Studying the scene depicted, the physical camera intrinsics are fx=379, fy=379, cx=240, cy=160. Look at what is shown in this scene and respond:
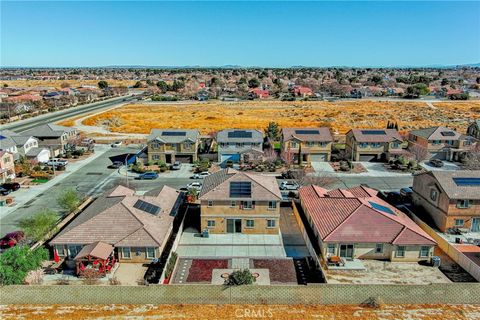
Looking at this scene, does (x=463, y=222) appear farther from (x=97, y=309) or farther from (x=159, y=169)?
(x=159, y=169)

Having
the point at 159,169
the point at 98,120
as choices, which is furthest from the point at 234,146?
the point at 98,120

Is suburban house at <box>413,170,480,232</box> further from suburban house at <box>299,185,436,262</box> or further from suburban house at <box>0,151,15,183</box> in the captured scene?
suburban house at <box>0,151,15,183</box>

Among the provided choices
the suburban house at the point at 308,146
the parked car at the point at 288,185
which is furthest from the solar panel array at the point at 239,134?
the parked car at the point at 288,185

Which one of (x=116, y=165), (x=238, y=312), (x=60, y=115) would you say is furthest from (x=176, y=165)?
(x=60, y=115)

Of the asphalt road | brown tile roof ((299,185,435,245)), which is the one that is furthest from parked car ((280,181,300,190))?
the asphalt road

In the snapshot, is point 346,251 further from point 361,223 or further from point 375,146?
point 375,146
